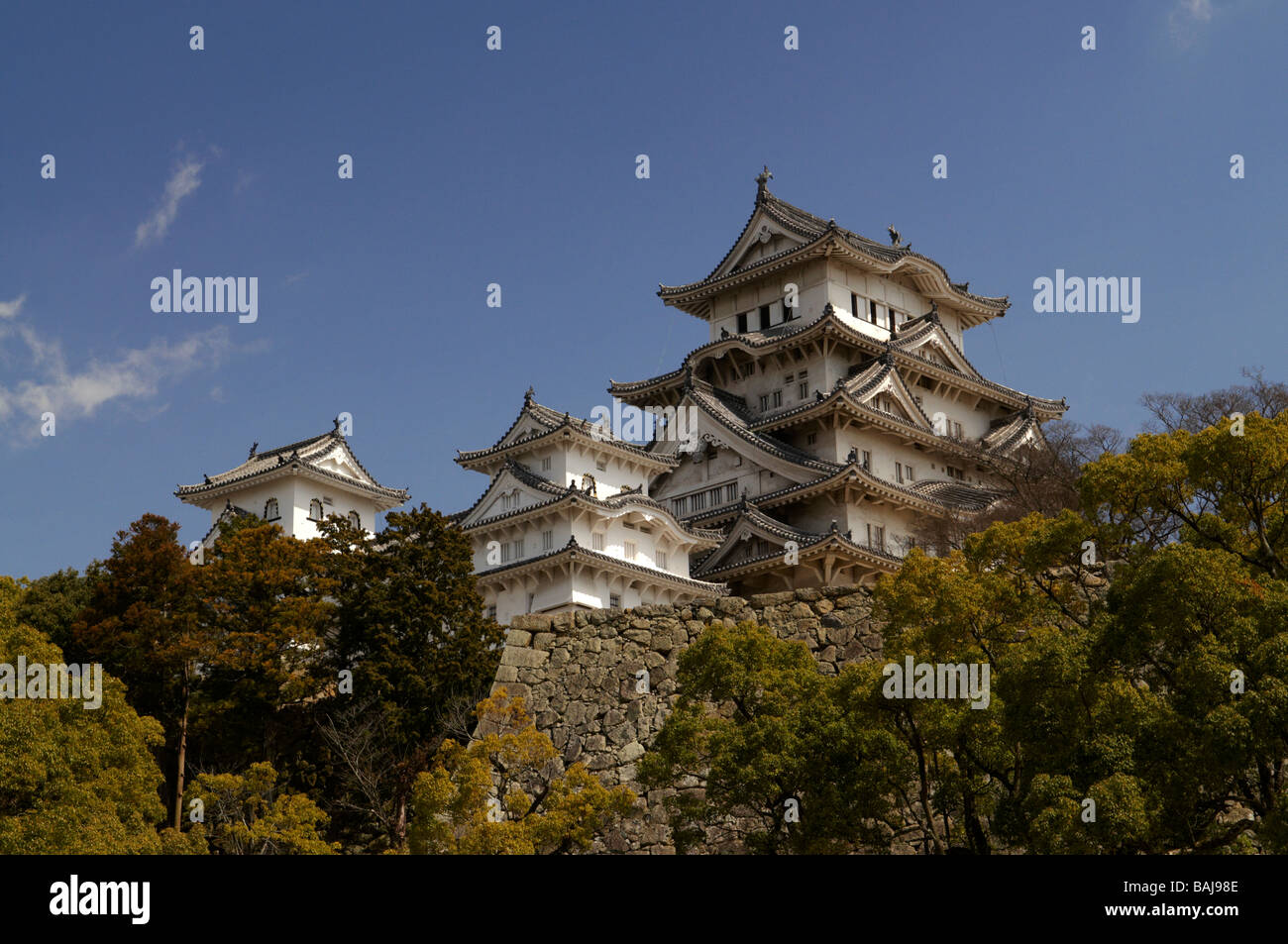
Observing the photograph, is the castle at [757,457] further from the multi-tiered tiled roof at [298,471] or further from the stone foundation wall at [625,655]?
the stone foundation wall at [625,655]

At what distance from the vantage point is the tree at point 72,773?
64.7ft

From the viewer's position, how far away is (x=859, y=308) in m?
51.3

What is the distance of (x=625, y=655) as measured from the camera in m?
23.3

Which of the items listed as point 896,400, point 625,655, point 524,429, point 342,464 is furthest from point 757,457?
point 625,655

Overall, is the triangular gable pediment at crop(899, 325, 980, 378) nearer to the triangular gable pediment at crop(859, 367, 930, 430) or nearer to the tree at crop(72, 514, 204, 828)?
the triangular gable pediment at crop(859, 367, 930, 430)

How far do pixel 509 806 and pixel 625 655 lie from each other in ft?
14.8

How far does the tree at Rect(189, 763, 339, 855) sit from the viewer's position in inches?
861

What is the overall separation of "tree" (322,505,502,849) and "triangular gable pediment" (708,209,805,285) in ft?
84.4

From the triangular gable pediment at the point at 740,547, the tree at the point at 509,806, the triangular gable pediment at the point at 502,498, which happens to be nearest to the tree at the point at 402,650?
the tree at the point at 509,806

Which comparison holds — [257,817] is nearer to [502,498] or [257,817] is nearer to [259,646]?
[259,646]

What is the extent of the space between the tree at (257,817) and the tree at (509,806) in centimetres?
278
